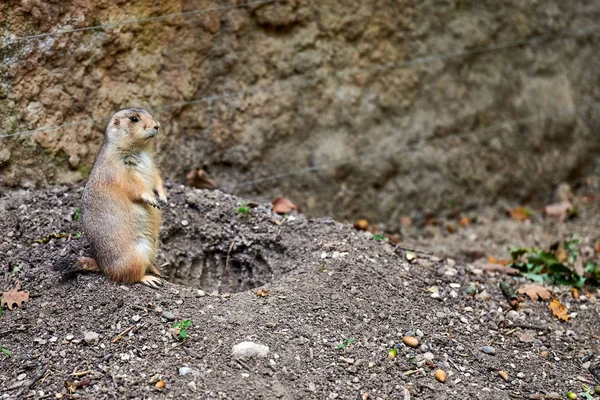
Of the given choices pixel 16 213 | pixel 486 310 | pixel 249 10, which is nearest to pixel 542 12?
pixel 249 10

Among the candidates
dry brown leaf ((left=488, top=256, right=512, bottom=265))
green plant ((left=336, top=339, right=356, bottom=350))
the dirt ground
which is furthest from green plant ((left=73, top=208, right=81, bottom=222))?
dry brown leaf ((left=488, top=256, right=512, bottom=265))

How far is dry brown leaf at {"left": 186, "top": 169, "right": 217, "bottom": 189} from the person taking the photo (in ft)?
21.6

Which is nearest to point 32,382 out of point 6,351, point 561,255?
point 6,351

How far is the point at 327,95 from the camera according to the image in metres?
7.25

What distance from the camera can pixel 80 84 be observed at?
19.5 feet

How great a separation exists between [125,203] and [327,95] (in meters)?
2.86

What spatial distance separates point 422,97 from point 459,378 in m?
3.76

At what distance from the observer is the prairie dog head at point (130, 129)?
5.07 meters

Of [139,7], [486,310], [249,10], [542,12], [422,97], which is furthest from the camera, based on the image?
[542,12]

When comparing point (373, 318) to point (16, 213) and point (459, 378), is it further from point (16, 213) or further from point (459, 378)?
point (16, 213)

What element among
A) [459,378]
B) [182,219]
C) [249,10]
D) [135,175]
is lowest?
[459,378]

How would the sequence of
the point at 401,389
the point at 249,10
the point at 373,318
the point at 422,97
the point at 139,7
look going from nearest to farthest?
1. the point at 401,389
2. the point at 373,318
3. the point at 139,7
4. the point at 249,10
5. the point at 422,97

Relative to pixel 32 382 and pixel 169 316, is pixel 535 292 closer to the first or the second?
pixel 169 316

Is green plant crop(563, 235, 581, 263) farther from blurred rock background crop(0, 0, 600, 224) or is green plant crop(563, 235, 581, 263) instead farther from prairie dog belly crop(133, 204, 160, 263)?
prairie dog belly crop(133, 204, 160, 263)
